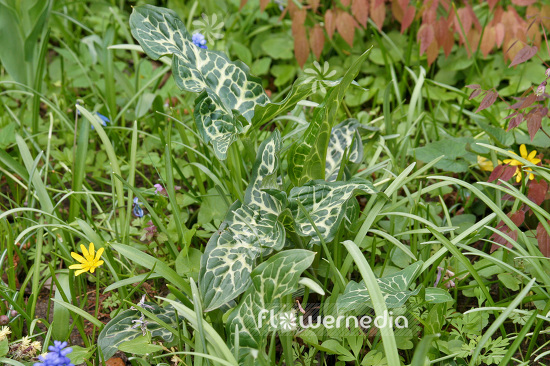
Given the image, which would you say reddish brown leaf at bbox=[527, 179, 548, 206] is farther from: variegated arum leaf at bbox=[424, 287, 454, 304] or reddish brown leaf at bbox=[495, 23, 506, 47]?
reddish brown leaf at bbox=[495, 23, 506, 47]

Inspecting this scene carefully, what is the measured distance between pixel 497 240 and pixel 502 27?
4.42 feet

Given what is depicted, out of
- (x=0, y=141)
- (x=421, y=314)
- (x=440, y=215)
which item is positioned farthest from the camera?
(x=0, y=141)

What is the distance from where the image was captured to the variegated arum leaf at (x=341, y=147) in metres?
1.81

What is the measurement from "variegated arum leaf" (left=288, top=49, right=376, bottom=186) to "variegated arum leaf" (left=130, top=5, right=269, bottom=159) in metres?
0.19

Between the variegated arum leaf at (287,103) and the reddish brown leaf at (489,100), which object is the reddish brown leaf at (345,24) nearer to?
the reddish brown leaf at (489,100)

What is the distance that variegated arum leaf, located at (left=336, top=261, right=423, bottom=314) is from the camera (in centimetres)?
139

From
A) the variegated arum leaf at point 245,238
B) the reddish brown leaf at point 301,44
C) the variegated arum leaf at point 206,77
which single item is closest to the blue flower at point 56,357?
the variegated arum leaf at point 245,238

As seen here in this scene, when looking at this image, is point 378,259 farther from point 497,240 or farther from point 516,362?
point 516,362

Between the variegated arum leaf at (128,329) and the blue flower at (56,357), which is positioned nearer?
the blue flower at (56,357)

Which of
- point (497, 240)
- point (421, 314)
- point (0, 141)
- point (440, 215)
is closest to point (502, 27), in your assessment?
point (440, 215)

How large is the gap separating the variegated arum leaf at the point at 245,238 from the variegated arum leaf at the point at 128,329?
17 cm

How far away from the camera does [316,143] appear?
1.58m

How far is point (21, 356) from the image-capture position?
1461 millimetres

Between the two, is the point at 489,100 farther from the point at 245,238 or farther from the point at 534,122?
the point at 245,238
